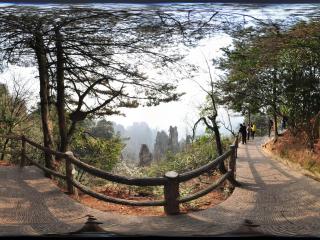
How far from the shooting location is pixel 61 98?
215 centimetres

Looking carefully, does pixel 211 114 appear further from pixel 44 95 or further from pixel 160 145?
pixel 44 95

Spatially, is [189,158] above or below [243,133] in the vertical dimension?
below

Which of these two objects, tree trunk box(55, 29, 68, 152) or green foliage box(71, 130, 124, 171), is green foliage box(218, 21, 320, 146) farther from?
tree trunk box(55, 29, 68, 152)

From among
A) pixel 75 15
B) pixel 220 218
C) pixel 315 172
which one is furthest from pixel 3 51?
pixel 315 172

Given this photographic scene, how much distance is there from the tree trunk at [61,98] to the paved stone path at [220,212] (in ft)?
0.71

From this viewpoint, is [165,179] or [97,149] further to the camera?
[97,149]

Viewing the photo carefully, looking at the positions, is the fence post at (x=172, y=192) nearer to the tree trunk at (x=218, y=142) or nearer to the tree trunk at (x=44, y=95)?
the tree trunk at (x=218, y=142)

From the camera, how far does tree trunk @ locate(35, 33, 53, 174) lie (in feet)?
7.12

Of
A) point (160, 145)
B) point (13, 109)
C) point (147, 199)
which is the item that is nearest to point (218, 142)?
point (160, 145)

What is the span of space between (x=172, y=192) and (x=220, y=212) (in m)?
0.25

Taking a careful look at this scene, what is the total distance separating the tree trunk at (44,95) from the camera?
2170mm

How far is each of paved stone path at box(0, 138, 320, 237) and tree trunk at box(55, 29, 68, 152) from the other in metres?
0.22

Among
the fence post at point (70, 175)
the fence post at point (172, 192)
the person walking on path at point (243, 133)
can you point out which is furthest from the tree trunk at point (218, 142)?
the fence post at point (70, 175)

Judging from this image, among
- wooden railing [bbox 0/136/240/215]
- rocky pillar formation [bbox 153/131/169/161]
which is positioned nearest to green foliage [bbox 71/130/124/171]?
wooden railing [bbox 0/136/240/215]
